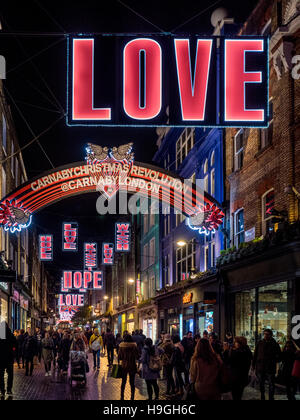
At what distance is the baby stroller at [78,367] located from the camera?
1912 centimetres

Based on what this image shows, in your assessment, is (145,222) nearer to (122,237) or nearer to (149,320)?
(122,237)

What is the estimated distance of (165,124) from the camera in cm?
1227

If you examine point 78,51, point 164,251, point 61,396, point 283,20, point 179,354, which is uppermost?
point 283,20

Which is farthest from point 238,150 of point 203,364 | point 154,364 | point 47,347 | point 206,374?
point 206,374

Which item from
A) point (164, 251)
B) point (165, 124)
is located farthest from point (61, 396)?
point (164, 251)

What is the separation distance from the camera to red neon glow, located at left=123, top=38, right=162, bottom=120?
12.5 metres

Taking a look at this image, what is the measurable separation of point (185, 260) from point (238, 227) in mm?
10420

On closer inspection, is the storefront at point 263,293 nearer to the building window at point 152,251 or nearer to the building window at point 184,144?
the building window at point 184,144

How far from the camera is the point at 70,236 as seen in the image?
1567 inches

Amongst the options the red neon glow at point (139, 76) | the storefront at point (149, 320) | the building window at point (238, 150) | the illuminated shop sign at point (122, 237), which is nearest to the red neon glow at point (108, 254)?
the illuminated shop sign at point (122, 237)

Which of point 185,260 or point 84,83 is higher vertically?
point 84,83
